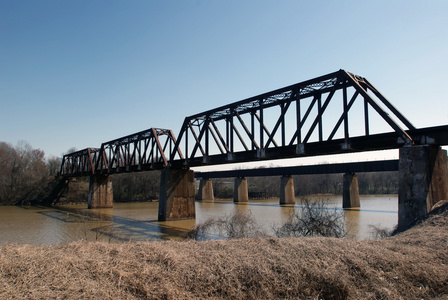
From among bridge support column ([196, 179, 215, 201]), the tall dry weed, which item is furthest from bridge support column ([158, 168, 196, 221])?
bridge support column ([196, 179, 215, 201])

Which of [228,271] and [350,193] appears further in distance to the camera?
[350,193]

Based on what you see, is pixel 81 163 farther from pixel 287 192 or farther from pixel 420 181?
pixel 420 181

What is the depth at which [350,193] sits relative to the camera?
5003 cm

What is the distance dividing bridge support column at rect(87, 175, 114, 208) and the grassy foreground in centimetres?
4589

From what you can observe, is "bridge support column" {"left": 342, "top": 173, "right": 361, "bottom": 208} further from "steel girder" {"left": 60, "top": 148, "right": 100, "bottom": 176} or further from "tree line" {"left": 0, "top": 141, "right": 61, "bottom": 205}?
"tree line" {"left": 0, "top": 141, "right": 61, "bottom": 205}

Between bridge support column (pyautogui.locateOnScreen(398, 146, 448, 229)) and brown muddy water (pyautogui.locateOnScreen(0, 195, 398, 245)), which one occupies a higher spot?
bridge support column (pyautogui.locateOnScreen(398, 146, 448, 229))

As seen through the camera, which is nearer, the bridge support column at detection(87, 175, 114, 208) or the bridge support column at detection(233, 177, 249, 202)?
the bridge support column at detection(87, 175, 114, 208)

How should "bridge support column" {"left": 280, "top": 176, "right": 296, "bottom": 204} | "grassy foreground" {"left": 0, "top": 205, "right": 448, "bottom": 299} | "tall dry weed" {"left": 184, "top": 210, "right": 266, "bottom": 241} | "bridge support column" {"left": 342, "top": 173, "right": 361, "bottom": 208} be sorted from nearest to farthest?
"grassy foreground" {"left": 0, "top": 205, "right": 448, "bottom": 299} < "tall dry weed" {"left": 184, "top": 210, "right": 266, "bottom": 241} < "bridge support column" {"left": 342, "top": 173, "right": 361, "bottom": 208} < "bridge support column" {"left": 280, "top": 176, "right": 296, "bottom": 204}

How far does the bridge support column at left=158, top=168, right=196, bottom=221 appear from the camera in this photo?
97.3 feet

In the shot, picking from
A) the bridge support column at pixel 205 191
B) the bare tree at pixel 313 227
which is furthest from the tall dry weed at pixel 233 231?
the bridge support column at pixel 205 191

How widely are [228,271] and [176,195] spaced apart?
24.3m

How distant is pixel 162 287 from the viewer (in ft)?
19.1

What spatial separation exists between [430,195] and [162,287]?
11.7 m

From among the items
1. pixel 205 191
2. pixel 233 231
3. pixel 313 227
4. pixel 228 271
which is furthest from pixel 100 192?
pixel 228 271
